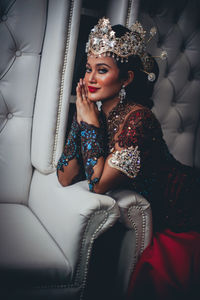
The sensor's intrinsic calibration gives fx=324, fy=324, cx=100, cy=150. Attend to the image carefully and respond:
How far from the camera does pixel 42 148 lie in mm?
1559

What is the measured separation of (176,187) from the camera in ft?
4.44

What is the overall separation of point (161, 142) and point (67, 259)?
0.60m

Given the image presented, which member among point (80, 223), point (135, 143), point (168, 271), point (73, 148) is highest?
point (135, 143)

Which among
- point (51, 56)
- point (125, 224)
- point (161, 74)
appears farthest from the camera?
point (161, 74)

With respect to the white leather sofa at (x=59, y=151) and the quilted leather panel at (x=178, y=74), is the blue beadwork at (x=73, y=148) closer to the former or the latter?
the white leather sofa at (x=59, y=151)

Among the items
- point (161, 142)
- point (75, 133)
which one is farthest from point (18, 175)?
point (161, 142)

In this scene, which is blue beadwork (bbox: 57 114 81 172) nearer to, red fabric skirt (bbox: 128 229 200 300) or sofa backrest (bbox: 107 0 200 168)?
red fabric skirt (bbox: 128 229 200 300)

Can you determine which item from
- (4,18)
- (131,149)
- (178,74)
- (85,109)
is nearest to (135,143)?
(131,149)

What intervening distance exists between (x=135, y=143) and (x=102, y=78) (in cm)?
31

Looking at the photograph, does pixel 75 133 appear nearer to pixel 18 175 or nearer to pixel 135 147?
pixel 135 147

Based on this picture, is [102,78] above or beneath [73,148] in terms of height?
above

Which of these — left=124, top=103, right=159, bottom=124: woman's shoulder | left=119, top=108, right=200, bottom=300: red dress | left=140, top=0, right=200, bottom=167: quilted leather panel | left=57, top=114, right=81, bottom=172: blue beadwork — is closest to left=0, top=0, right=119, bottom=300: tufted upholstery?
left=57, top=114, right=81, bottom=172: blue beadwork

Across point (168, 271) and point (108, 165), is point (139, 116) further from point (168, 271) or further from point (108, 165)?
point (168, 271)

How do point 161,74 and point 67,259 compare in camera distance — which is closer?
point 67,259
